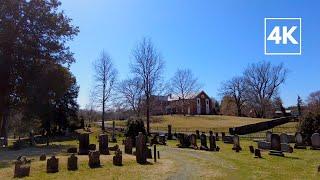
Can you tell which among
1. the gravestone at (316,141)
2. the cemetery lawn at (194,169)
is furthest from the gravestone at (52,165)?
the gravestone at (316,141)

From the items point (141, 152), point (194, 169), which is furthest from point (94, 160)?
point (194, 169)

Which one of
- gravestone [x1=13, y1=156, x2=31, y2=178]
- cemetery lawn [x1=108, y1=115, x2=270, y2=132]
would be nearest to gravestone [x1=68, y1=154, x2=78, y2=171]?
gravestone [x1=13, y1=156, x2=31, y2=178]

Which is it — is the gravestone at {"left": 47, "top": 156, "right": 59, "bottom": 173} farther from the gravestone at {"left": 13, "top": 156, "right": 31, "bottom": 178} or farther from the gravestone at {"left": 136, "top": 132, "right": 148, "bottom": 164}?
the gravestone at {"left": 136, "top": 132, "right": 148, "bottom": 164}

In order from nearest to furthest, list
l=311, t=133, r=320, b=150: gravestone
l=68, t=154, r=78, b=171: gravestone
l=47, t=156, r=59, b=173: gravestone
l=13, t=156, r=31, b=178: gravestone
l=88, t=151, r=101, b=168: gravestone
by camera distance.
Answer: l=13, t=156, r=31, b=178: gravestone
l=47, t=156, r=59, b=173: gravestone
l=68, t=154, r=78, b=171: gravestone
l=88, t=151, r=101, b=168: gravestone
l=311, t=133, r=320, b=150: gravestone

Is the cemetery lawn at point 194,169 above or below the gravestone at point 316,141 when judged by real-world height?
below

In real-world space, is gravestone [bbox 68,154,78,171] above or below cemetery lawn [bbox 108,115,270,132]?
below

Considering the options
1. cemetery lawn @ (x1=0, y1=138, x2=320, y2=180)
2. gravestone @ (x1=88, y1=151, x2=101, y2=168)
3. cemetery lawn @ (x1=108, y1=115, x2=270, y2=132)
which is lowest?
cemetery lawn @ (x1=0, y1=138, x2=320, y2=180)

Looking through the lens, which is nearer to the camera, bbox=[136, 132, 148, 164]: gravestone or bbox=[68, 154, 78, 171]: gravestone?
bbox=[68, 154, 78, 171]: gravestone

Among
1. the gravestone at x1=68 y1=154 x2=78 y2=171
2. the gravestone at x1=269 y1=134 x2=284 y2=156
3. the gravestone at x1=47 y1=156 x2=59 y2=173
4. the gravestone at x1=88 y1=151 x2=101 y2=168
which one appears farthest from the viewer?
the gravestone at x1=269 y1=134 x2=284 y2=156

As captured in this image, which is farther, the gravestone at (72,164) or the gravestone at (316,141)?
the gravestone at (316,141)

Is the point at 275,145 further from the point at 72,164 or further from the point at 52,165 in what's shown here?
the point at 52,165

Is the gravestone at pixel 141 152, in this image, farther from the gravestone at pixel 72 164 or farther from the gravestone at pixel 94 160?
the gravestone at pixel 72 164

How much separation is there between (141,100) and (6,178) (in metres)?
55.2

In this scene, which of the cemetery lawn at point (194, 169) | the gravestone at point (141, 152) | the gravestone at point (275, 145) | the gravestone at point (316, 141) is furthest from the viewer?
the gravestone at point (316, 141)
